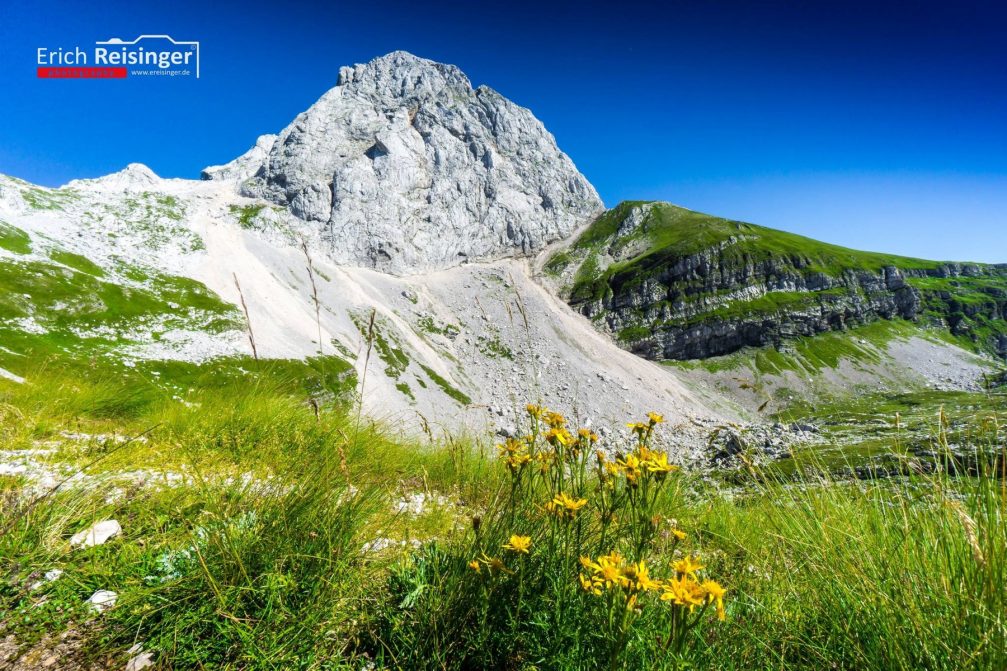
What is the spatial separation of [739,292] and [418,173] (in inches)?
4979

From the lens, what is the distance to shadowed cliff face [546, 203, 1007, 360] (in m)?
130

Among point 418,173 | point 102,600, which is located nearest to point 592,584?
point 102,600

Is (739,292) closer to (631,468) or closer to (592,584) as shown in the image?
(631,468)

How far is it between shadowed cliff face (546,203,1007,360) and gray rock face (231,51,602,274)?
31.9 metres

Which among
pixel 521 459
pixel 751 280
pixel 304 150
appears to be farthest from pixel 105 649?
pixel 304 150

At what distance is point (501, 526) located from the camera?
2.83 m

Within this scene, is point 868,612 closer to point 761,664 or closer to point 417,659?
point 761,664

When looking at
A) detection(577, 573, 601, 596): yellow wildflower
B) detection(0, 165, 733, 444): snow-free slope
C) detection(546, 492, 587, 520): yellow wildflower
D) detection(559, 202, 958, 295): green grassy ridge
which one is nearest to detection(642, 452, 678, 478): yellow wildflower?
detection(546, 492, 587, 520): yellow wildflower

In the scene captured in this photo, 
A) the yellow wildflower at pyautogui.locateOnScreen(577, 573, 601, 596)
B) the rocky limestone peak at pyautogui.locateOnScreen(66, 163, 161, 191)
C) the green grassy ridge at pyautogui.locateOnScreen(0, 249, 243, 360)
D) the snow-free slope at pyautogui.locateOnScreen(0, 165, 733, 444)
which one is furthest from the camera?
the rocky limestone peak at pyautogui.locateOnScreen(66, 163, 161, 191)

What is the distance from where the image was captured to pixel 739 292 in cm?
13688

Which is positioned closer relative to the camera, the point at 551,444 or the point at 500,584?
the point at 500,584

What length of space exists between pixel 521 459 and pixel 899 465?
10.5ft

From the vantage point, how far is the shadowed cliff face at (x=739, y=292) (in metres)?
130

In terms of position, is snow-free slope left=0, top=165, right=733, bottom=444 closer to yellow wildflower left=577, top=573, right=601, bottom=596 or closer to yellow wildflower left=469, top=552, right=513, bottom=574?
yellow wildflower left=469, top=552, right=513, bottom=574
